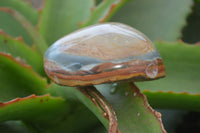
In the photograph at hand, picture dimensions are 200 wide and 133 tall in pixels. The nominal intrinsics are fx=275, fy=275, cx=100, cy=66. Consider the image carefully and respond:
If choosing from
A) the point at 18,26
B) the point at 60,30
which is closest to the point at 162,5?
the point at 60,30

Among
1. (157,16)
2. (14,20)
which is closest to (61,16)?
(14,20)

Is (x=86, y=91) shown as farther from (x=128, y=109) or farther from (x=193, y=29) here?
(x=193, y=29)

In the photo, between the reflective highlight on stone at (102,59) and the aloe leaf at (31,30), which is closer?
the reflective highlight on stone at (102,59)

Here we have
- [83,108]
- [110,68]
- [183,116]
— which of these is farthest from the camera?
[183,116]

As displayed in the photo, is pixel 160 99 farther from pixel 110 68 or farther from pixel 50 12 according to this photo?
pixel 50 12

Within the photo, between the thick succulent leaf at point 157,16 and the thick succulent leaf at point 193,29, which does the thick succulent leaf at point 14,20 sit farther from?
the thick succulent leaf at point 193,29

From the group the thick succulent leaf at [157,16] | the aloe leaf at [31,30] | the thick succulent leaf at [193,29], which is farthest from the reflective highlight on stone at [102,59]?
the thick succulent leaf at [193,29]

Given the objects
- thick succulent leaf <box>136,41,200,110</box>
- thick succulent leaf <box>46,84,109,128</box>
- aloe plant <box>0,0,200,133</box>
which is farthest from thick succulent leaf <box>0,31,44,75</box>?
thick succulent leaf <box>136,41,200,110</box>
